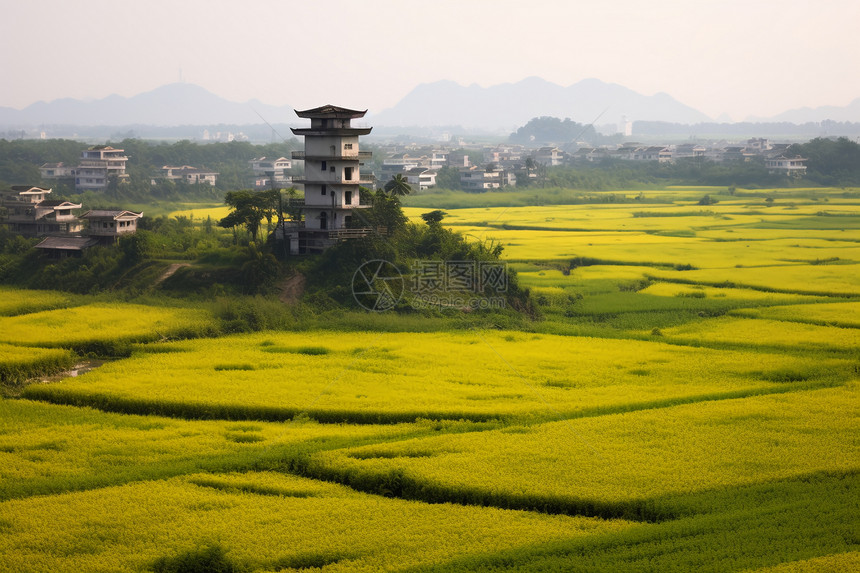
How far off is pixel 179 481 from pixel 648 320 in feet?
82.6

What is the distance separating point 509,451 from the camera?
78.2 feet

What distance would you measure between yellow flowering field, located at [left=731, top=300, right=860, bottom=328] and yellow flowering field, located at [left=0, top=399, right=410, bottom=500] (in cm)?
2263

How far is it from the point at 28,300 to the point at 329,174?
15.2 metres

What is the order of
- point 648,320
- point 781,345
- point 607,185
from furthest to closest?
Result: point 607,185 → point 648,320 → point 781,345

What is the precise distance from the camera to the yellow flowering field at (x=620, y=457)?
2119 centimetres

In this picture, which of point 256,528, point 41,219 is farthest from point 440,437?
point 41,219

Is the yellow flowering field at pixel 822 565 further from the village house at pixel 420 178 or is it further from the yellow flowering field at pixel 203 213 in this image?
the village house at pixel 420 178

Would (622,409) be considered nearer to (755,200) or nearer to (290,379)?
(290,379)

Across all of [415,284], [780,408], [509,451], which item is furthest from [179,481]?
[415,284]

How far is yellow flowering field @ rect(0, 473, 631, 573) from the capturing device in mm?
17875

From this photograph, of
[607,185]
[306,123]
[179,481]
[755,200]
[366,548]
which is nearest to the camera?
[366,548]

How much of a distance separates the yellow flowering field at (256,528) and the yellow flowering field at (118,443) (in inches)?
37.8

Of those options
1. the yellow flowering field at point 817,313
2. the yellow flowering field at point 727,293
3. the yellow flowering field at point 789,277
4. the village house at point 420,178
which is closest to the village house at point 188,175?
the village house at point 420,178

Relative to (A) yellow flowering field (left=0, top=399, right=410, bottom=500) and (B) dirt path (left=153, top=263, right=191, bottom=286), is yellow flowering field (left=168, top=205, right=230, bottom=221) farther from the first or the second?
(A) yellow flowering field (left=0, top=399, right=410, bottom=500)
